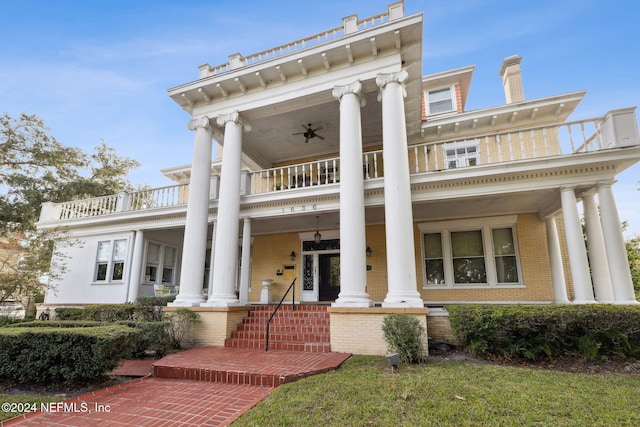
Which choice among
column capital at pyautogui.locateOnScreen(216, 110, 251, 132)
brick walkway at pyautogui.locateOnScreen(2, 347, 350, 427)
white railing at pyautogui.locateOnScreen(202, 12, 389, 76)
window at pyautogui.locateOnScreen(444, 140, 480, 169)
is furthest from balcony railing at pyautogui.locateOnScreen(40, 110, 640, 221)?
brick walkway at pyautogui.locateOnScreen(2, 347, 350, 427)

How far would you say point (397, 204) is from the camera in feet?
26.3

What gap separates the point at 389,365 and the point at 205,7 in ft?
37.9

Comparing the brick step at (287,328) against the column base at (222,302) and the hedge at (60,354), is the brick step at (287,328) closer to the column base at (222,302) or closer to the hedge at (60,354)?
the column base at (222,302)

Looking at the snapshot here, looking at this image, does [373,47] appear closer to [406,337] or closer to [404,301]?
[404,301]

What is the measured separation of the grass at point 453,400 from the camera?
3.65 meters

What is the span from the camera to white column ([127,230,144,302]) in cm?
1301

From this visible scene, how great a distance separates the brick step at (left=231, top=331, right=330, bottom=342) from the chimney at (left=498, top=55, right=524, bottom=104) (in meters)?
12.6

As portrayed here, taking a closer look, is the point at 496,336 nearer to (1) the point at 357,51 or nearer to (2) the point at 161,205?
(1) the point at 357,51

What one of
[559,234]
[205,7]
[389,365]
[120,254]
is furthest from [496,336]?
[120,254]

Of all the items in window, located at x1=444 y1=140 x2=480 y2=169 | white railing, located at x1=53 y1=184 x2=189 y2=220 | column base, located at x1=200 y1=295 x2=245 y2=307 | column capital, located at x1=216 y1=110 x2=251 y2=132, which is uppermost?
column capital, located at x1=216 y1=110 x2=251 y2=132

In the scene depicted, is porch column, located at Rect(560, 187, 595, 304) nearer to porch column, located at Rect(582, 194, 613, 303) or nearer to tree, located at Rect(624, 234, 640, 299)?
porch column, located at Rect(582, 194, 613, 303)

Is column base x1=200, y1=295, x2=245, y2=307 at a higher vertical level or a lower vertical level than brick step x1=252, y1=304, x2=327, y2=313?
higher

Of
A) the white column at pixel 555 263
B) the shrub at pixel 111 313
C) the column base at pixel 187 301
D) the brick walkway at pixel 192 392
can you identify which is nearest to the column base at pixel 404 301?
the brick walkway at pixel 192 392

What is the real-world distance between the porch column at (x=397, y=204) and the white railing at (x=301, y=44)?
5.85 feet
